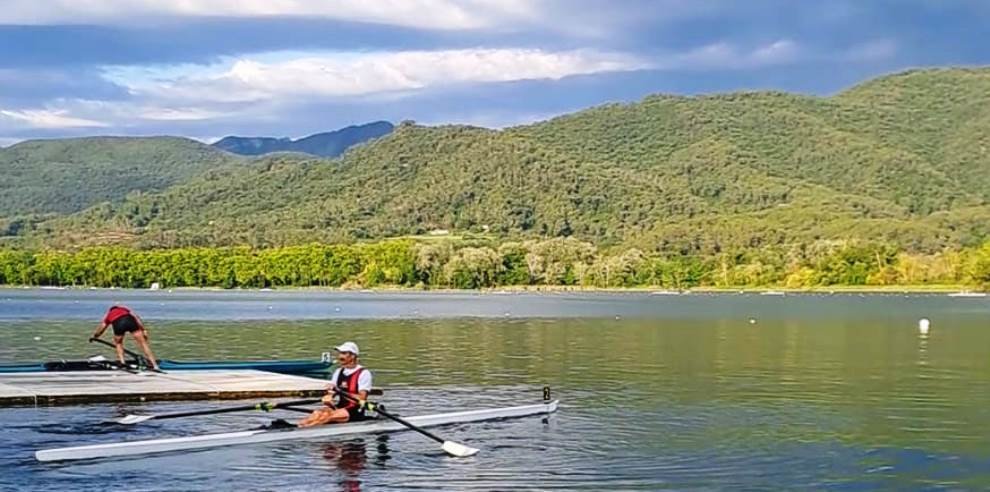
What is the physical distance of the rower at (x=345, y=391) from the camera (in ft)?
74.9

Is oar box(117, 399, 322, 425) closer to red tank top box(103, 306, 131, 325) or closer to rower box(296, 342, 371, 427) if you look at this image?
rower box(296, 342, 371, 427)

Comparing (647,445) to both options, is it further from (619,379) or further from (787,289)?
(787,289)

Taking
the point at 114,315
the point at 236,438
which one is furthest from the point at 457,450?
the point at 114,315

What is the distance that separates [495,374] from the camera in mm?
39438

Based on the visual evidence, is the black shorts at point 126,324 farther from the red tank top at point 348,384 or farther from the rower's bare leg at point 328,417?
the red tank top at point 348,384

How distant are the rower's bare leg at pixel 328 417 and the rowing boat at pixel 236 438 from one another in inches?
6.7

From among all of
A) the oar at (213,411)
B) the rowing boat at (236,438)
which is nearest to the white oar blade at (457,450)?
the rowing boat at (236,438)

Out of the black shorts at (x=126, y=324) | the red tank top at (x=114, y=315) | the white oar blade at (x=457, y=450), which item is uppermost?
the red tank top at (x=114, y=315)

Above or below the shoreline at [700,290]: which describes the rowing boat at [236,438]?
above

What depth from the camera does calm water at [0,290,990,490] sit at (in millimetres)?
20469

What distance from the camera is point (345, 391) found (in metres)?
22.9

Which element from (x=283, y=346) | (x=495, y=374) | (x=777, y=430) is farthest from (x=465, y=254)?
(x=777, y=430)

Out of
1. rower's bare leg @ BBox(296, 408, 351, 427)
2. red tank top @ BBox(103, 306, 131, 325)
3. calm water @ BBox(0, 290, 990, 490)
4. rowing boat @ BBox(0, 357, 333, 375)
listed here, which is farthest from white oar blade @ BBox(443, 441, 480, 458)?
rowing boat @ BBox(0, 357, 333, 375)

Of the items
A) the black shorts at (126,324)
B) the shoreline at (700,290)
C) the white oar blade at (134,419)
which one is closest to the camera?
the white oar blade at (134,419)
